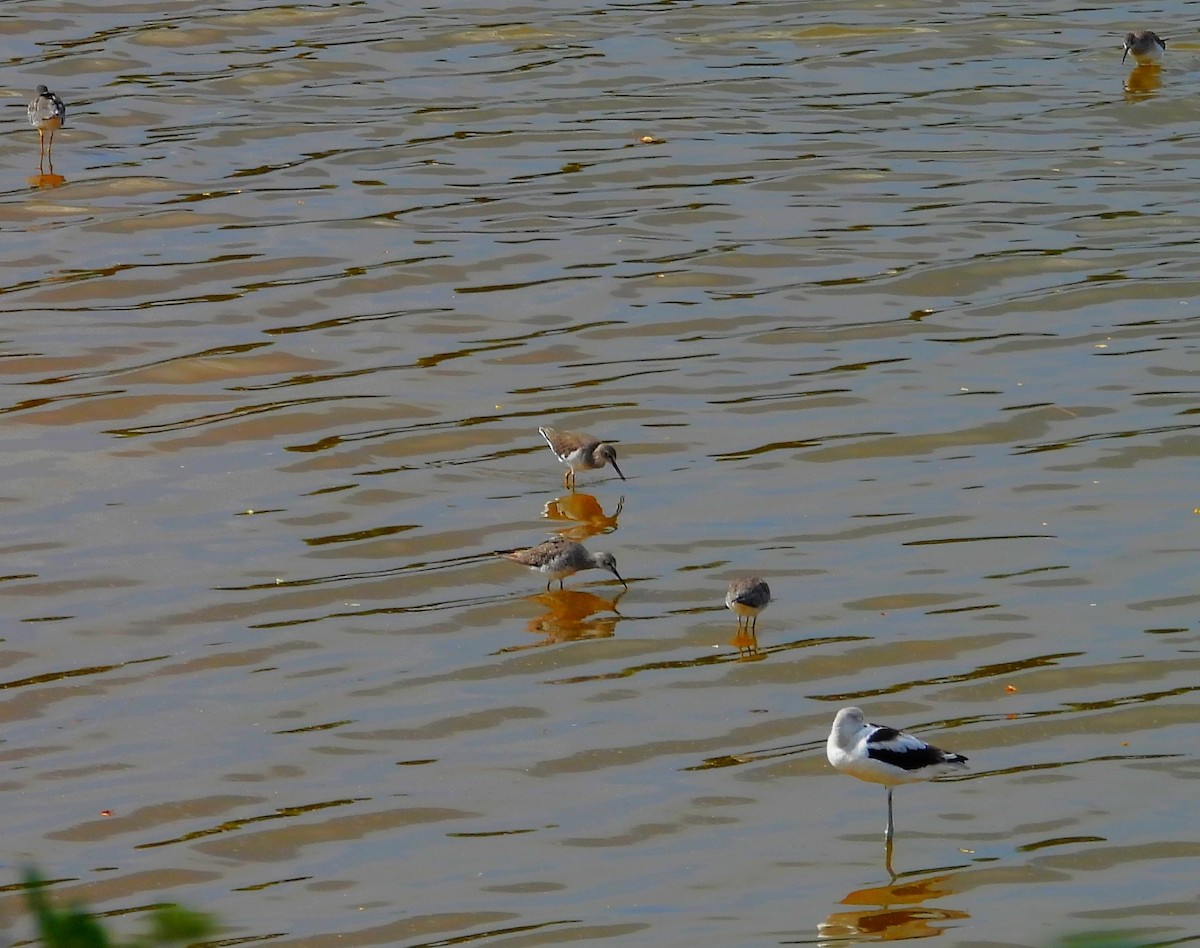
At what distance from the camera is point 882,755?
25.2 ft

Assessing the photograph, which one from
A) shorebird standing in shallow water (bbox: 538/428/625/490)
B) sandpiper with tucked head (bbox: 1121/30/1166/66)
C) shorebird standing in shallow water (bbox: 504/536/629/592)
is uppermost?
sandpiper with tucked head (bbox: 1121/30/1166/66)

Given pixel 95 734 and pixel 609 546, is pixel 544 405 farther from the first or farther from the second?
pixel 95 734

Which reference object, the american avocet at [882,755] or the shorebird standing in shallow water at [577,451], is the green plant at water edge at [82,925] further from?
the shorebird standing in shallow water at [577,451]

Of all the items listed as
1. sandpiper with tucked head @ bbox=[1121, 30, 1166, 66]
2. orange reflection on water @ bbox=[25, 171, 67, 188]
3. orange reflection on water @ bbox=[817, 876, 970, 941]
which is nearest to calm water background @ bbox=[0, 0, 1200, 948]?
orange reflection on water @ bbox=[817, 876, 970, 941]

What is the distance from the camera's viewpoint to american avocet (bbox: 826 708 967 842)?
7.69 m

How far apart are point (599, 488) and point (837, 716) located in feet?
13.6

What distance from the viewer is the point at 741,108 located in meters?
19.4

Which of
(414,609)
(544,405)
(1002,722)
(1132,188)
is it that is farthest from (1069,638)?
(1132,188)

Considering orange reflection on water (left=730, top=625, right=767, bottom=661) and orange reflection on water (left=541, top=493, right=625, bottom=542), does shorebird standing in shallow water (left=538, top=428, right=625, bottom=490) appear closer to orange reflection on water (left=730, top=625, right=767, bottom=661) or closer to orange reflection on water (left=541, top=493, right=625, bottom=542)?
orange reflection on water (left=541, top=493, right=625, bottom=542)

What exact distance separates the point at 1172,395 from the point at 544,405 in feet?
14.3

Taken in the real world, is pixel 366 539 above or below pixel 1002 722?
above

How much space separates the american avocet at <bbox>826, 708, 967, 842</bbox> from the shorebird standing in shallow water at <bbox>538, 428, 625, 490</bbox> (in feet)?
12.1

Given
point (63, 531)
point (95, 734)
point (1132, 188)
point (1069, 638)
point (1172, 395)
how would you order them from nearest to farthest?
point (95, 734) → point (1069, 638) → point (63, 531) → point (1172, 395) → point (1132, 188)

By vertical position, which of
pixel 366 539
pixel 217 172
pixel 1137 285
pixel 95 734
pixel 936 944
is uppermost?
pixel 217 172
